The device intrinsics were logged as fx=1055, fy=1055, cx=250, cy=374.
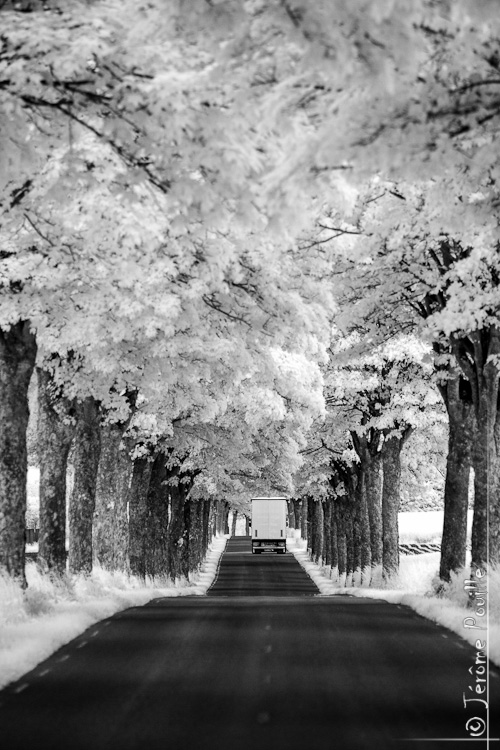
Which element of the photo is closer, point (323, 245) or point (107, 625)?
point (107, 625)

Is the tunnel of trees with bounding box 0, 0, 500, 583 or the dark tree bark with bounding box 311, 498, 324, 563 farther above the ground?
the tunnel of trees with bounding box 0, 0, 500, 583

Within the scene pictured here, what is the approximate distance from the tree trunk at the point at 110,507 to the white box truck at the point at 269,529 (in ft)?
167

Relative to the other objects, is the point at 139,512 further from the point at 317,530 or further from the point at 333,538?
the point at 317,530

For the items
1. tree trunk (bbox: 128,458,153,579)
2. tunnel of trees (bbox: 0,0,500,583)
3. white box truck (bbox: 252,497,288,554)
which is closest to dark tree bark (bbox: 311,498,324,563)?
white box truck (bbox: 252,497,288,554)

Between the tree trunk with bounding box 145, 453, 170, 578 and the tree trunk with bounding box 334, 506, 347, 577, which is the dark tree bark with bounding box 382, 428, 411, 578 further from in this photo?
the tree trunk with bounding box 334, 506, 347, 577

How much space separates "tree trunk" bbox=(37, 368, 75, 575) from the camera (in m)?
22.7

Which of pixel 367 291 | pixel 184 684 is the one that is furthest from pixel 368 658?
pixel 367 291

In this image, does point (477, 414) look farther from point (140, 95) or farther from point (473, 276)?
point (140, 95)

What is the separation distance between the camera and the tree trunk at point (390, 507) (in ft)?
111

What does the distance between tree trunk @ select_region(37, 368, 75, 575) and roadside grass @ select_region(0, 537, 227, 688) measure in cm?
86

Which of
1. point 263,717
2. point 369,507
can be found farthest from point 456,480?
point 263,717

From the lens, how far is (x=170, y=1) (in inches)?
324

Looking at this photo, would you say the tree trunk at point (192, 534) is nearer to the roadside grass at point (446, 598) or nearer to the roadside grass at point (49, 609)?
the roadside grass at point (446, 598)

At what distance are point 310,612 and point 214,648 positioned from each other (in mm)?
6802
